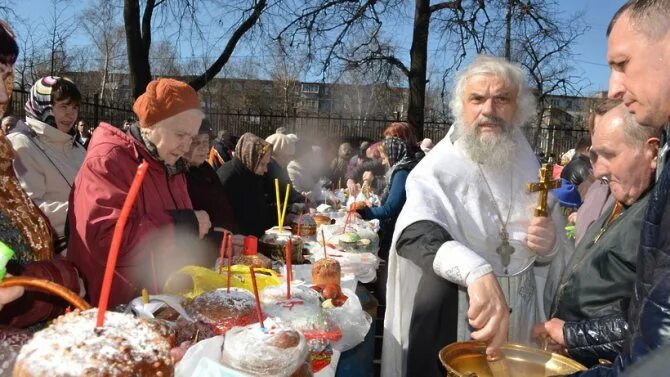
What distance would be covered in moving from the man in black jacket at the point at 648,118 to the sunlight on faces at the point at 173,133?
5.60 ft

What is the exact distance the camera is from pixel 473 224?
2.34 metres

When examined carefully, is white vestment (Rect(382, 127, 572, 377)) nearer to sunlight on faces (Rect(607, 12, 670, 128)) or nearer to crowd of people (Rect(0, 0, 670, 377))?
crowd of people (Rect(0, 0, 670, 377))

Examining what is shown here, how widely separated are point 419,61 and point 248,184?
32.9 feet

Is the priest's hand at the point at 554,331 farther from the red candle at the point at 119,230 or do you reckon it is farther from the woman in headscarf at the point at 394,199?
the woman in headscarf at the point at 394,199

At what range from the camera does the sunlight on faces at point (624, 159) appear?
6.22 feet

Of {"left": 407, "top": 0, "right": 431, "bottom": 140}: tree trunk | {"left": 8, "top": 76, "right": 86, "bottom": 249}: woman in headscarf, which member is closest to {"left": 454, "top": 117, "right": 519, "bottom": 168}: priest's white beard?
{"left": 8, "top": 76, "right": 86, "bottom": 249}: woman in headscarf

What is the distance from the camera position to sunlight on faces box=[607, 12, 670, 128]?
3.48 feet

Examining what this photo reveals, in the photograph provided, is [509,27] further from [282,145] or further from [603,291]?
[603,291]

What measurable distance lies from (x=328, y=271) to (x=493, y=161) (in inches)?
37.6

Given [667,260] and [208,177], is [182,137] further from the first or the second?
[667,260]

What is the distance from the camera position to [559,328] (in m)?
1.79

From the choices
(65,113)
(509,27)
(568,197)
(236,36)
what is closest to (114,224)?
(65,113)

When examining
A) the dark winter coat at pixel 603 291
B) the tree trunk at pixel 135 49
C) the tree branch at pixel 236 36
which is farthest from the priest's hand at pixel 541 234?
the tree branch at pixel 236 36

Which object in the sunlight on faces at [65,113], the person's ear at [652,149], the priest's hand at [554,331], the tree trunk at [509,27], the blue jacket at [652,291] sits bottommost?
the priest's hand at [554,331]
